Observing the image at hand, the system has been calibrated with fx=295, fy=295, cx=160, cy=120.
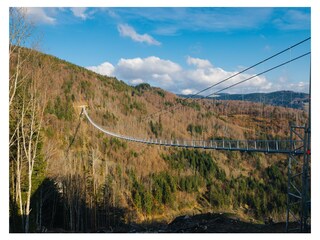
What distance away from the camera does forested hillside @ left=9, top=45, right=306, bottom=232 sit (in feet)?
45.0

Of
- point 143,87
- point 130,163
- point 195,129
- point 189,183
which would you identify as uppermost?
point 143,87

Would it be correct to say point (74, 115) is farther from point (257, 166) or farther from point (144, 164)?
point (257, 166)

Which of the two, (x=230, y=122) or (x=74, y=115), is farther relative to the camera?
(x=230, y=122)

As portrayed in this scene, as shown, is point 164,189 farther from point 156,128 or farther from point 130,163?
point 156,128

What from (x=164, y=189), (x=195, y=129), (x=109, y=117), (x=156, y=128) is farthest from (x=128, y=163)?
(x=195, y=129)

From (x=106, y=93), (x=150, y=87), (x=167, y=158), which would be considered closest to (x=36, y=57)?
(x=167, y=158)

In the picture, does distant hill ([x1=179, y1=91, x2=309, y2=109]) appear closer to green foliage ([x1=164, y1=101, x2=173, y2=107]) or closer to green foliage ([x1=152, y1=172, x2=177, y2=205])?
green foliage ([x1=152, y1=172, x2=177, y2=205])

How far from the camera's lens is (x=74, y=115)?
52469 millimetres

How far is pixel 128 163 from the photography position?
156 ft

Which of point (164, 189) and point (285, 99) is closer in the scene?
point (164, 189)

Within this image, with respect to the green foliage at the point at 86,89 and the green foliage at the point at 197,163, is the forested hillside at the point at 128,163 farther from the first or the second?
the green foliage at the point at 197,163

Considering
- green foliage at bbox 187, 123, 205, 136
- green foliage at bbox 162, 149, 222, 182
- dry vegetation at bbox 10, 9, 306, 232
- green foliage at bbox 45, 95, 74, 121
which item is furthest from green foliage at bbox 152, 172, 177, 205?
green foliage at bbox 187, 123, 205, 136
